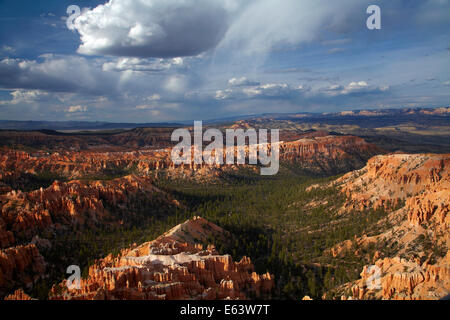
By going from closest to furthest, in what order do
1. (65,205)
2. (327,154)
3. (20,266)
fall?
(20,266) → (65,205) → (327,154)

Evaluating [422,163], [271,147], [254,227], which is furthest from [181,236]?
[271,147]

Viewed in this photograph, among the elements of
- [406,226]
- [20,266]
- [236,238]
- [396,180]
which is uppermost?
[396,180]

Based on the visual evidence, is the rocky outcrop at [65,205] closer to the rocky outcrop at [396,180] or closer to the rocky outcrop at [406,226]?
the rocky outcrop at [396,180]

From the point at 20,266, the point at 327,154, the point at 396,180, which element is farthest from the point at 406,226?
the point at 327,154

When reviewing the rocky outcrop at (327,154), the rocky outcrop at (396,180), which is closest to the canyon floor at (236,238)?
the rocky outcrop at (396,180)

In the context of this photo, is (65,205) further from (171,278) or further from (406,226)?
(406,226)

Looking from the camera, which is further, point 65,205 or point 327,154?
point 327,154

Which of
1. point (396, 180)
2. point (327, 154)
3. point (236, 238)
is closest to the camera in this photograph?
point (236, 238)
